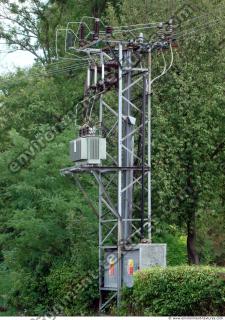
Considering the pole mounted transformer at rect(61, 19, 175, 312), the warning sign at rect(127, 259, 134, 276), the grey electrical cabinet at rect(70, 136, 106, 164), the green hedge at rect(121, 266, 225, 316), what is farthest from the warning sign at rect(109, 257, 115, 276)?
the green hedge at rect(121, 266, 225, 316)

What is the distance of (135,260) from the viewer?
20.5 meters

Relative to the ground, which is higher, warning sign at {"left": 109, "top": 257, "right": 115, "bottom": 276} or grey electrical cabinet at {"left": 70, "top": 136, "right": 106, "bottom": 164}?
grey electrical cabinet at {"left": 70, "top": 136, "right": 106, "bottom": 164}

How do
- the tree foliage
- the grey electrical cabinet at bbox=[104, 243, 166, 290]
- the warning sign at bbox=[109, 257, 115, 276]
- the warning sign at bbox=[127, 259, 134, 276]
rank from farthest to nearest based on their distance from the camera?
1. the tree foliage
2. the warning sign at bbox=[109, 257, 115, 276]
3. the warning sign at bbox=[127, 259, 134, 276]
4. the grey electrical cabinet at bbox=[104, 243, 166, 290]

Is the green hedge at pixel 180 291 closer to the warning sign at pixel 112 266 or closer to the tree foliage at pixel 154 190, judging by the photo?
the warning sign at pixel 112 266

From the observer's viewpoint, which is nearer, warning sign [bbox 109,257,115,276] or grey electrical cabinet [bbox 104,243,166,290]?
grey electrical cabinet [bbox 104,243,166,290]

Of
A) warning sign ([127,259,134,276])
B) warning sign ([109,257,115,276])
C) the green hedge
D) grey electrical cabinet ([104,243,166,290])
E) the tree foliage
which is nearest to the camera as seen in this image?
the green hedge

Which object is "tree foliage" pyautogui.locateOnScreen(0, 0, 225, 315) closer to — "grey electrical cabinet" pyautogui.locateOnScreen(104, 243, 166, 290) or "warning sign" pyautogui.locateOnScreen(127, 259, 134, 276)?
"grey electrical cabinet" pyautogui.locateOnScreen(104, 243, 166, 290)

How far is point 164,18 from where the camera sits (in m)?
27.4

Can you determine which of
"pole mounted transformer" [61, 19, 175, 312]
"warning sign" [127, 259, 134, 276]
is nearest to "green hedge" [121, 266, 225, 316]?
"warning sign" [127, 259, 134, 276]

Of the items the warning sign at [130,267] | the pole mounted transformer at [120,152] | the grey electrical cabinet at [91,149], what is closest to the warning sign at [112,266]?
the pole mounted transformer at [120,152]

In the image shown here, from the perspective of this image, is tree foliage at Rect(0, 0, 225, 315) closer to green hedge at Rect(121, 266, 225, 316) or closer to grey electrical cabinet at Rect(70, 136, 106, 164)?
grey electrical cabinet at Rect(70, 136, 106, 164)

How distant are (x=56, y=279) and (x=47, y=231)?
1.40 meters

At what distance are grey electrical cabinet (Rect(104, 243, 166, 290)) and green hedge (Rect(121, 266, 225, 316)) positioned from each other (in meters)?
1.31

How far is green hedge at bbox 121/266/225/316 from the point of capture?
15.4 m
